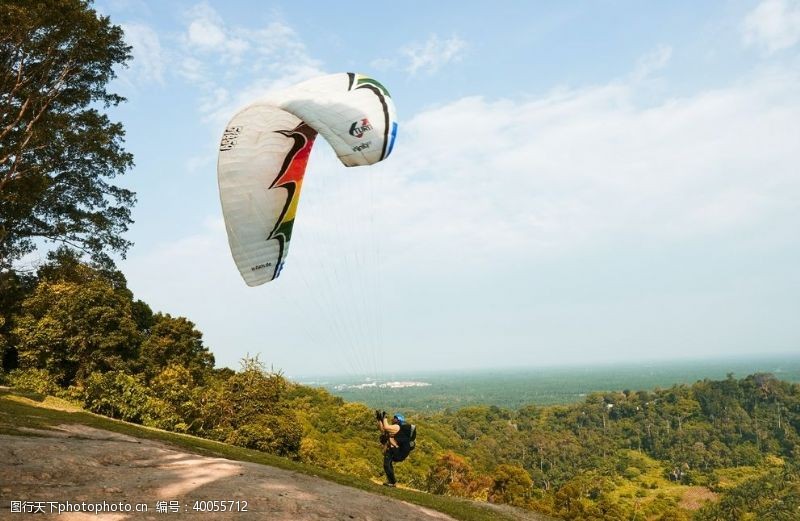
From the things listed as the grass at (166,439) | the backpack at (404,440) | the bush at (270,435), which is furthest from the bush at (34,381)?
the backpack at (404,440)

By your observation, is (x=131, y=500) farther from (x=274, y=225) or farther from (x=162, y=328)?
(x=162, y=328)

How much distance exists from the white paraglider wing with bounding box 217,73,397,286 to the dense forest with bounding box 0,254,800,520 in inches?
413

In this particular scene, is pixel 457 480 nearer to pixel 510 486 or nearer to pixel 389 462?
pixel 510 486

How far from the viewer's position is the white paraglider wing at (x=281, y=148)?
10398 mm

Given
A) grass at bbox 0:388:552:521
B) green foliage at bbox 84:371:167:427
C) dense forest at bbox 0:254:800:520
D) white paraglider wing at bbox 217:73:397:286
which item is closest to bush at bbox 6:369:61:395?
dense forest at bbox 0:254:800:520

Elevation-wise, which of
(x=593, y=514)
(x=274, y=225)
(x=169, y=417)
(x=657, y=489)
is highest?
(x=274, y=225)

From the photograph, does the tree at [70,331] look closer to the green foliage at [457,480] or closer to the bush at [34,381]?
the bush at [34,381]

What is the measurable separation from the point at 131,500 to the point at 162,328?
29.5m

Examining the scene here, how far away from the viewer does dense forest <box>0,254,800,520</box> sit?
2314 centimetres

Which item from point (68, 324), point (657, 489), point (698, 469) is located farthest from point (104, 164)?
point (698, 469)

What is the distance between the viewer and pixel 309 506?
778 centimetres

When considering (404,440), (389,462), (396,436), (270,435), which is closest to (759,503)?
(270,435)

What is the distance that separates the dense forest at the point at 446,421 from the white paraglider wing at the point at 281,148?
34.4 feet

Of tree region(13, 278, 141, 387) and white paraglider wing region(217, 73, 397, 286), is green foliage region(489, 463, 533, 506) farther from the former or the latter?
white paraglider wing region(217, 73, 397, 286)
